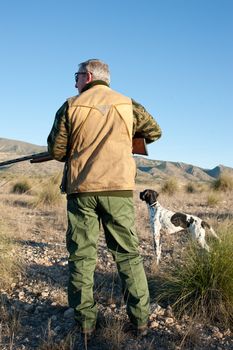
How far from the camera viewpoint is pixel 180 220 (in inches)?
255

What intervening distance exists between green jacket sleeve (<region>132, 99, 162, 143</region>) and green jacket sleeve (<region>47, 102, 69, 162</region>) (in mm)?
605

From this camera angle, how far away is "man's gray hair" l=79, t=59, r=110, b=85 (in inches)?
146

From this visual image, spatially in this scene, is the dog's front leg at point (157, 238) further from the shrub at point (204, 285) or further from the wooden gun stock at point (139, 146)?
the wooden gun stock at point (139, 146)

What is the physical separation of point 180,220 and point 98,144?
3261 millimetres

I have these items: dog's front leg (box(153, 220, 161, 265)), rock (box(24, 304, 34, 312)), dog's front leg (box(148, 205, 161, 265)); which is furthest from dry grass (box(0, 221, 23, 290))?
dog's front leg (box(148, 205, 161, 265))

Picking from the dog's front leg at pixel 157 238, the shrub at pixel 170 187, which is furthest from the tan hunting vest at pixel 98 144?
the shrub at pixel 170 187

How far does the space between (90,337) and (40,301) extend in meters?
0.98

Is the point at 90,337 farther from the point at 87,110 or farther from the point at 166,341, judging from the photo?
the point at 87,110

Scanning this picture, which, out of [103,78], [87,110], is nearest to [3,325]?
[87,110]

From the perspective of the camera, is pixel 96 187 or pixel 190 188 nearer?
pixel 96 187

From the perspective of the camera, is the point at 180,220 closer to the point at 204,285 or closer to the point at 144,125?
the point at 204,285

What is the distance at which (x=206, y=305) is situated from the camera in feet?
13.5

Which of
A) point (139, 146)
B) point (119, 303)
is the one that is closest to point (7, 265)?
point (119, 303)

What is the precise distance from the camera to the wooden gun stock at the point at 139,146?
4051 millimetres
